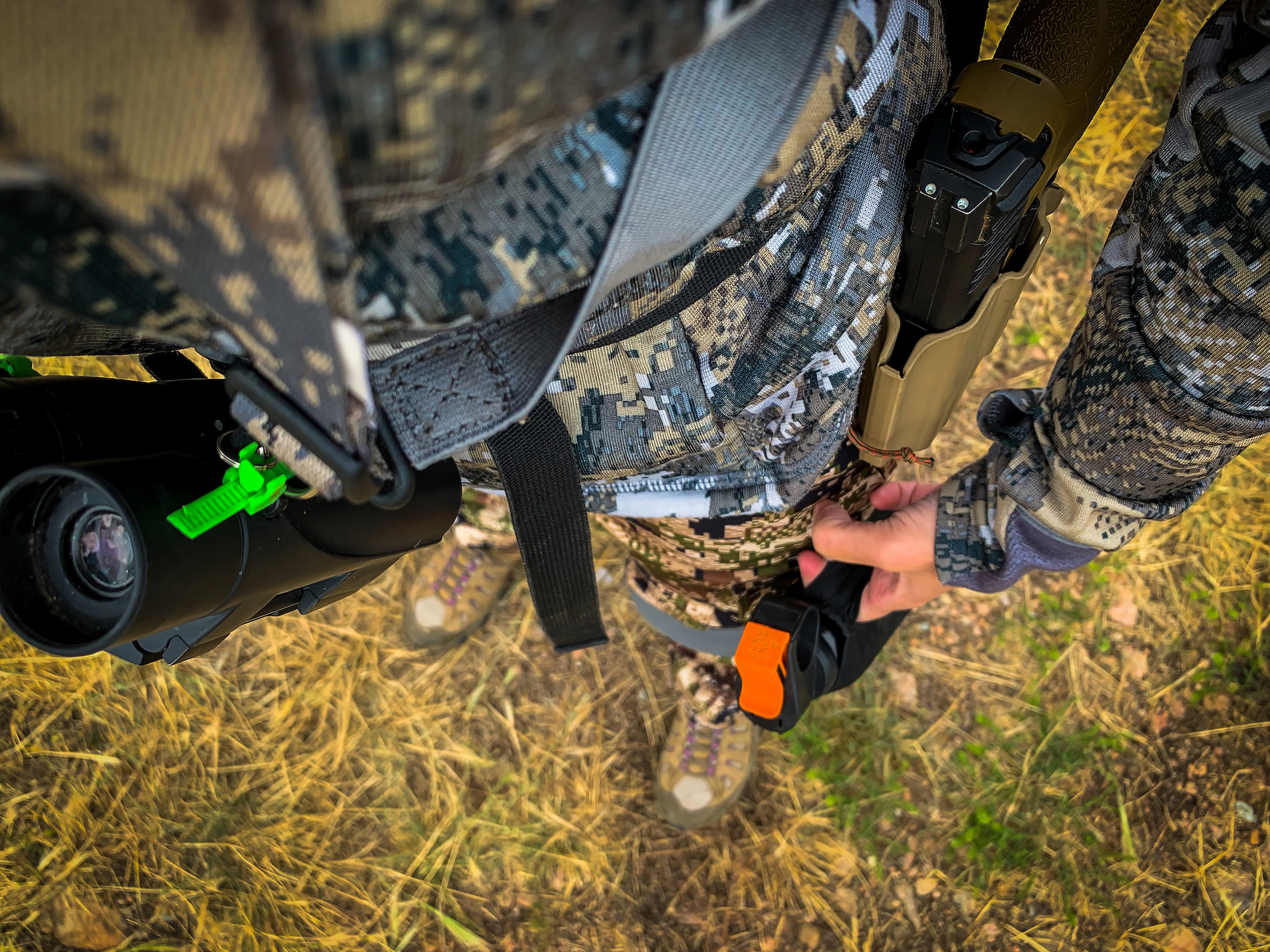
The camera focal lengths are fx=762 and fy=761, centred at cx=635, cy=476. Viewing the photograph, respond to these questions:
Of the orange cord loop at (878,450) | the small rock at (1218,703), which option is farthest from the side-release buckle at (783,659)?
the small rock at (1218,703)

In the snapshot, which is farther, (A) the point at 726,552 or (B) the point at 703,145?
(A) the point at 726,552

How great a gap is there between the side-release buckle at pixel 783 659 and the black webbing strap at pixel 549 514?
0.25 meters

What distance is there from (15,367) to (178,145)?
0.45 meters

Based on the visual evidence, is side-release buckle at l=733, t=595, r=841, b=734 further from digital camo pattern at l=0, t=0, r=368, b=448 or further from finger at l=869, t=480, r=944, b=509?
digital camo pattern at l=0, t=0, r=368, b=448

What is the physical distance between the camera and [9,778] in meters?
1.59

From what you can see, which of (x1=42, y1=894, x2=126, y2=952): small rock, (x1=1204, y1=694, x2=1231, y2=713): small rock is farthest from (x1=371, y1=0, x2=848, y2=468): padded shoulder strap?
(x1=1204, y1=694, x2=1231, y2=713): small rock

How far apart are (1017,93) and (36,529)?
0.89 m

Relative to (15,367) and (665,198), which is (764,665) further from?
(15,367)

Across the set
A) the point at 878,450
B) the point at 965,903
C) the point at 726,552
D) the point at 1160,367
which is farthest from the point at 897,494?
the point at 965,903

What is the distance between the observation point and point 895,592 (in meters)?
1.04

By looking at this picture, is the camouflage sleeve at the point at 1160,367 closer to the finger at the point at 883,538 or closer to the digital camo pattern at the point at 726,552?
the finger at the point at 883,538

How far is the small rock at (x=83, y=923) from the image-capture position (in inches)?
58.2

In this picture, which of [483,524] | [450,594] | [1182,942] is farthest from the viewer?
[450,594]

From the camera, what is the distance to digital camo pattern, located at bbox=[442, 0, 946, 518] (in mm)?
604
